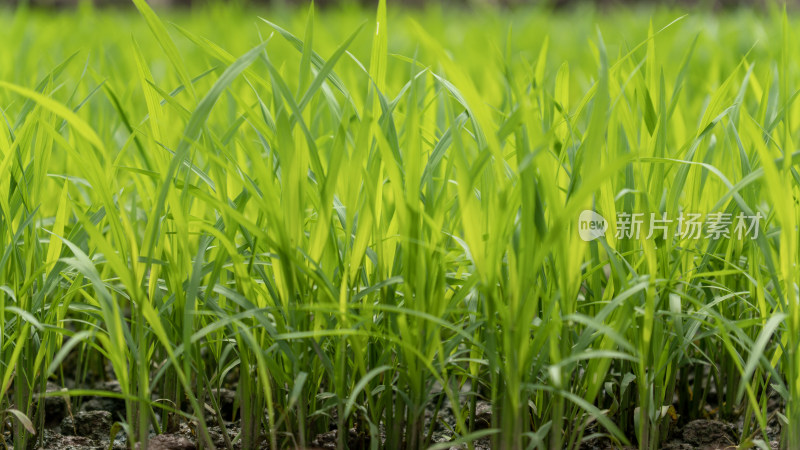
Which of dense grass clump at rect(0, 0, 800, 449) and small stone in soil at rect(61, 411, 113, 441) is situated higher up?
dense grass clump at rect(0, 0, 800, 449)

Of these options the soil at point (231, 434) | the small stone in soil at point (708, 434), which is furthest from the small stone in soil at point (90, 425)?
the small stone in soil at point (708, 434)

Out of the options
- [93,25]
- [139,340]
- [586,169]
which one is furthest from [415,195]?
[93,25]

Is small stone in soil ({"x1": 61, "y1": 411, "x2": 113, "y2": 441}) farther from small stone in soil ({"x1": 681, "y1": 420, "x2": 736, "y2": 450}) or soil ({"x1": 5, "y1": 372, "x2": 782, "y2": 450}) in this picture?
small stone in soil ({"x1": 681, "y1": 420, "x2": 736, "y2": 450})

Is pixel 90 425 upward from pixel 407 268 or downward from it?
downward

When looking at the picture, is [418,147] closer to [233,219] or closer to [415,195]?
[415,195]

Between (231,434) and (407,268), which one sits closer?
(407,268)

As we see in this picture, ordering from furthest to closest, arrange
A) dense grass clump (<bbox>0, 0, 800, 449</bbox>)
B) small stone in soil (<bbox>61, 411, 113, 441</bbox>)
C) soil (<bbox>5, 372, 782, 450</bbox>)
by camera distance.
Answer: small stone in soil (<bbox>61, 411, 113, 441</bbox>) < soil (<bbox>5, 372, 782, 450</bbox>) < dense grass clump (<bbox>0, 0, 800, 449</bbox>)

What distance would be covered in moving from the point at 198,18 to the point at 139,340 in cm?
372

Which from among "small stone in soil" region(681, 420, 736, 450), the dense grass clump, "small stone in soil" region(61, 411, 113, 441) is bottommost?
"small stone in soil" region(61, 411, 113, 441)

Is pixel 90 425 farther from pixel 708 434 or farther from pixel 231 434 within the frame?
pixel 708 434

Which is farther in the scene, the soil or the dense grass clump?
the soil

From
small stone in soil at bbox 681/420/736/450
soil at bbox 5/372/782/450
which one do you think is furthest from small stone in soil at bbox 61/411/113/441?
small stone in soil at bbox 681/420/736/450

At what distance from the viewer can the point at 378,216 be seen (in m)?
0.91

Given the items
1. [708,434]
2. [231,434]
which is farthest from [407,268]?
[708,434]
